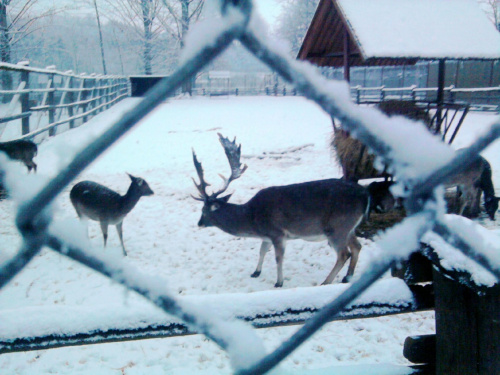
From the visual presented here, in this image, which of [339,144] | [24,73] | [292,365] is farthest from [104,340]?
[24,73]

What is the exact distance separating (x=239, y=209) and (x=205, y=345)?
5.76 ft

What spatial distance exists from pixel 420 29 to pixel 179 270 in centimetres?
477

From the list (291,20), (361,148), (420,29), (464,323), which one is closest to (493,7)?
(420,29)

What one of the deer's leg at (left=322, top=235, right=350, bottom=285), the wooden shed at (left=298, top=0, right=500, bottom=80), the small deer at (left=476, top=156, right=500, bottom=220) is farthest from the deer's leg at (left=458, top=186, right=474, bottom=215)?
the deer's leg at (left=322, top=235, right=350, bottom=285)

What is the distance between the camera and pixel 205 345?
3.22 m

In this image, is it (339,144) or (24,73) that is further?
(24,73)

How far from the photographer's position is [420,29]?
20.3 feet

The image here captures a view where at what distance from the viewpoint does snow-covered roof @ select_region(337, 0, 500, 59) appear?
561 cm

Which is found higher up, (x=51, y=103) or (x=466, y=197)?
(x=51, y=103)

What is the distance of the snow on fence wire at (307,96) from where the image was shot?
45 cm

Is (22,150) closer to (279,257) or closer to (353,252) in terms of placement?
(279,257)

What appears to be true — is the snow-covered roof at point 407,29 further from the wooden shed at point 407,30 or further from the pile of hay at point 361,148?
the pile of hay at point 361,148

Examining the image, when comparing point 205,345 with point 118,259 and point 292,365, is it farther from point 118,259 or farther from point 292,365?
point 118,259

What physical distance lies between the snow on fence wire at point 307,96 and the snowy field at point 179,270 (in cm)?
3
